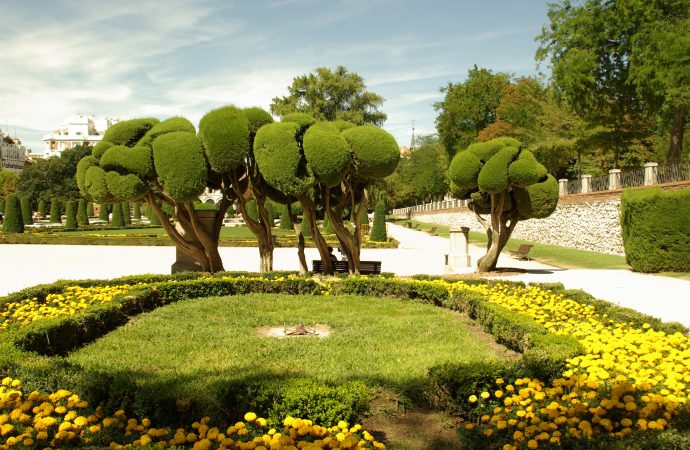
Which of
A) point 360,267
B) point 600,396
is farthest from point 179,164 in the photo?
point 600,396

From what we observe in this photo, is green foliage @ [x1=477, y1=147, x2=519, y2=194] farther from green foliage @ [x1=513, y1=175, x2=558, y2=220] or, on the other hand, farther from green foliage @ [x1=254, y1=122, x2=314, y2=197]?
green foliage @ [x1=254, y1=122, x2=314, y2=197]

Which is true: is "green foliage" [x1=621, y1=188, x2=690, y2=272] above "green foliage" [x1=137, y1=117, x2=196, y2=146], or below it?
below

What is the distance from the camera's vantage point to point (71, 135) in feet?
A: 435

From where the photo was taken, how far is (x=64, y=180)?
7069 cm

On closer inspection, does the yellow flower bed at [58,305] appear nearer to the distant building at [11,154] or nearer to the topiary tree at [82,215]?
the topiary tree at [82,215]

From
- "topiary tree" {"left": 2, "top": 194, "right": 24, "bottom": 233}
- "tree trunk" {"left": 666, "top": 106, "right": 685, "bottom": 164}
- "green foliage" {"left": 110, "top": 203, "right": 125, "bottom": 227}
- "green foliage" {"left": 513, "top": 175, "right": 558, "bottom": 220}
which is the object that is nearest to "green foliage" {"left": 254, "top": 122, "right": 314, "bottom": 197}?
"green foliage" {"left": 513, "top": 175, "right": 558, "bottom": 220}

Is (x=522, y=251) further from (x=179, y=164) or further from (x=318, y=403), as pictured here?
(x=318, y=403)

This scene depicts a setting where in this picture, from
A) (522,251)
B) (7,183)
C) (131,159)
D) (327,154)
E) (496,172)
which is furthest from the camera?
(7,183)

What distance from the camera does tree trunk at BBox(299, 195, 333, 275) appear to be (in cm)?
1215

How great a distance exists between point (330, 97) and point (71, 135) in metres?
108

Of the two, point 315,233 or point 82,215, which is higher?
point 82,215

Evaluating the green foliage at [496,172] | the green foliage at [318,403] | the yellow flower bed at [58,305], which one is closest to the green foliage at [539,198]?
the green foliage at [496,172]

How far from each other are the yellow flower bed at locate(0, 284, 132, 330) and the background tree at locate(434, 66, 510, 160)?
42.7 m

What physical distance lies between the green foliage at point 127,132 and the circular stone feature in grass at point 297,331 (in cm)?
645
